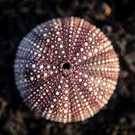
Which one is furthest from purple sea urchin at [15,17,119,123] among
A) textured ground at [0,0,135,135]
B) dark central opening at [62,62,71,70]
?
textured ground at [0,0,135,135]

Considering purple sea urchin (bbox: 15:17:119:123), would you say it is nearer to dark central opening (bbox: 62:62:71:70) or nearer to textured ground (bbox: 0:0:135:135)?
dark central opening (bbox: 62:62:71:70)

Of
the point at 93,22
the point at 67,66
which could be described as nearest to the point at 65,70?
the point at 67,66

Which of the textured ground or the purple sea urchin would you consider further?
the textured ground

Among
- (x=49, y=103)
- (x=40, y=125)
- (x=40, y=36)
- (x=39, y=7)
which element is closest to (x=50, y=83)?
(x=49, y=103)

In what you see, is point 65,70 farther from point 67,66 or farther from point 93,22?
point 93,22

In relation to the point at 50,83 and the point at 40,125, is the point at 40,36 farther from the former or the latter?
the point at 40,125
